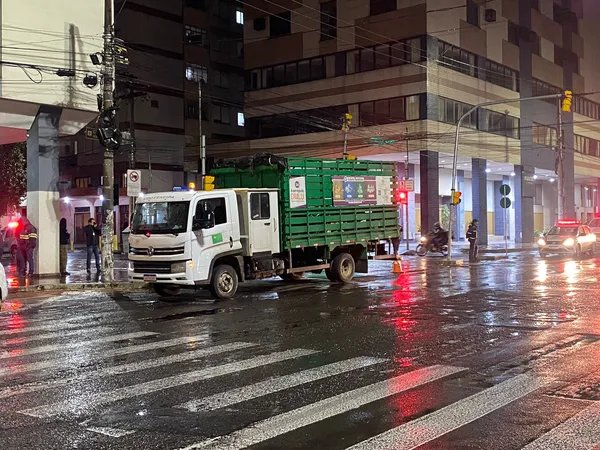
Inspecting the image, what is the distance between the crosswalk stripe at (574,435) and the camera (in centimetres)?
505

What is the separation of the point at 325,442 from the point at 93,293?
13880 millimetres

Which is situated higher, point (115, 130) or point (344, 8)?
point (344, 8)

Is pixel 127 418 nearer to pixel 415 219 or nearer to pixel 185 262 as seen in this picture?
pixel 185 262

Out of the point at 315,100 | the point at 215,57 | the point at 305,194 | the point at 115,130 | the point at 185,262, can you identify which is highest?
the point at 215,57

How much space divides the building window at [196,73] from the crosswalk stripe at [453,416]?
48607mm

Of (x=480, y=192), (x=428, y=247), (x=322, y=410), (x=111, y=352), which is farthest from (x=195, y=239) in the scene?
(x=480, y=192)

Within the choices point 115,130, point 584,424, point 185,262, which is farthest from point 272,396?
point 115,130

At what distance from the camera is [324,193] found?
61.2ft

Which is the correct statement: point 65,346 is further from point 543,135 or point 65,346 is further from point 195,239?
point 543,135

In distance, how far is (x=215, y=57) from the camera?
55.3 meters

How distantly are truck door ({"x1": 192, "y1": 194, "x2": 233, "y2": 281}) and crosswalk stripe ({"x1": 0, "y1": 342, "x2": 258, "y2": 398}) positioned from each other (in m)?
5.75

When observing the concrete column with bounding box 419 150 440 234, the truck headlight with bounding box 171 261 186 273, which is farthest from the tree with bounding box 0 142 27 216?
the concrete column with bounding box 419 150 440 234

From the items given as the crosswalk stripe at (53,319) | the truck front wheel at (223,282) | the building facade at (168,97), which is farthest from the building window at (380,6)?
the crosswalk stripe at (53,319)

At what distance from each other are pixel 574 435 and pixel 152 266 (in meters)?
11.6
